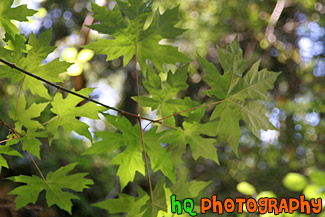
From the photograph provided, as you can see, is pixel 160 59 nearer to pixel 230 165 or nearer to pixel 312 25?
pixel 230 165

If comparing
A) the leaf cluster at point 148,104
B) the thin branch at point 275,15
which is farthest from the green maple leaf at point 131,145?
the thin branch at point 275,15

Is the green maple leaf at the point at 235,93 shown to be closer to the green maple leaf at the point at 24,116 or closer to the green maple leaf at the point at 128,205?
the green maple leaf at the point at 128,205

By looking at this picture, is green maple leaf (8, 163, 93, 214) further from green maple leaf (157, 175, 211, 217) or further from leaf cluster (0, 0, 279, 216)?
green maple leaf (157, 175, 211, 217)

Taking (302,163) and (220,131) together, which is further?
(302,163)

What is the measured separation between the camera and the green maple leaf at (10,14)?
0.47 metres

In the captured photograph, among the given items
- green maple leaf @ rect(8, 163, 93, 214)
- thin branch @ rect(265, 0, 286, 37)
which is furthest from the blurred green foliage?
green maple leaf @ rect(8, 163, 93, 214)

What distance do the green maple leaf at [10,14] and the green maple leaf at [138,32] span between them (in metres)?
0.11

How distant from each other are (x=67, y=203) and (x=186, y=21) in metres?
2.66

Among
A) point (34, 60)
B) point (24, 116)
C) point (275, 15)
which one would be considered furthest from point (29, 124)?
point (275, 15)

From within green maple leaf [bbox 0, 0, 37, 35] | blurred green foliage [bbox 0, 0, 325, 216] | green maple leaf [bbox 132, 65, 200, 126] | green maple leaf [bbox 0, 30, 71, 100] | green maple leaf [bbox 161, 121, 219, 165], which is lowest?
blurred green foliage [bbox 0, 0, 325, 216]

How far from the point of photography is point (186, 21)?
297 cm

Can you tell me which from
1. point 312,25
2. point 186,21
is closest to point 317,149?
point 312,25

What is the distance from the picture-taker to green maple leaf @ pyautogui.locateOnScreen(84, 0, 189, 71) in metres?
0.49

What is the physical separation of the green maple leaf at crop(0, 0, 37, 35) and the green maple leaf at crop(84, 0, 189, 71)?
0.35ft
